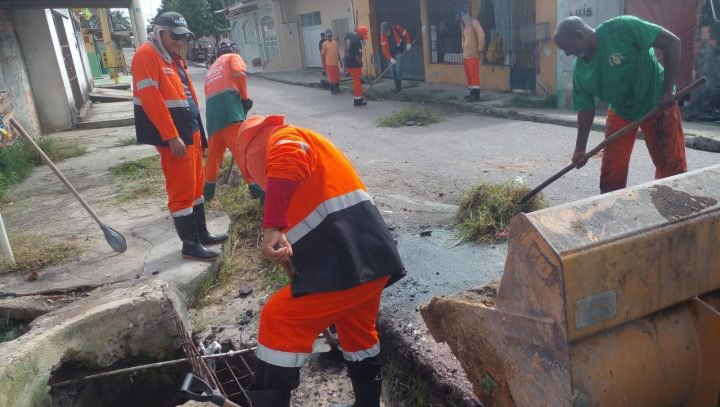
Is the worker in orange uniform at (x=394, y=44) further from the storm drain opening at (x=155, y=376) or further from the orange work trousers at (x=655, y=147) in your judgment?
the storm drain opening at (x=155, y=376)

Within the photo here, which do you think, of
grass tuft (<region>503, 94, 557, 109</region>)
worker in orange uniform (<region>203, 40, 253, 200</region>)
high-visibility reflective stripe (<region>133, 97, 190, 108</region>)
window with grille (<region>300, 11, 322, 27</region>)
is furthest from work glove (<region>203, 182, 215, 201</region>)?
window with grille (<region>300, 11, 322, 27</region>)

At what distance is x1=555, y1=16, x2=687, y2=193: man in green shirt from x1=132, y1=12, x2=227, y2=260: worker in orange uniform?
2.68 metres

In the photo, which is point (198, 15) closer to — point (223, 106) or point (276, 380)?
point (223, 106)

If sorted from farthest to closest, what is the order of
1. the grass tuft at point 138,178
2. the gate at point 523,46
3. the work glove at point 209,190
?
the gate at point 523,46 → the grass tuft at point 138,178 → the work glove at point 209,190

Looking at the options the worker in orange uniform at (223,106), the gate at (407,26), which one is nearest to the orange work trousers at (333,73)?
the gate at (407,26)

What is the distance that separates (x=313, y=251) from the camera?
87.7 inches

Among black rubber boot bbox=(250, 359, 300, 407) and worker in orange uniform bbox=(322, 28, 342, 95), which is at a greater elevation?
worker in orange uniform bbox=(322, 28, 342, 95)

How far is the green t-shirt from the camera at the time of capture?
3.74 m

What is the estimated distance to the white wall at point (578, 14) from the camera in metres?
9.16

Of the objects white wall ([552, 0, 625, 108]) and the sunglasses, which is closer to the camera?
the sunglasses

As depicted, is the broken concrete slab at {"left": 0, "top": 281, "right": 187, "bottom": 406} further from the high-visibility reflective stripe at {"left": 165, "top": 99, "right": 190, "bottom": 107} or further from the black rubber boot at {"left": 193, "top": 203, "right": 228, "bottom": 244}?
the high-visibility reflective stripe at {"left": 165, "top": 99, "right": 190, "bottom": 107}

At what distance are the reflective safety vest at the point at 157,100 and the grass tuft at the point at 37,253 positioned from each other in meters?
1.08

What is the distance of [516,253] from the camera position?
184cm

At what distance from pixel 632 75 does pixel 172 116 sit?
3.22 m
